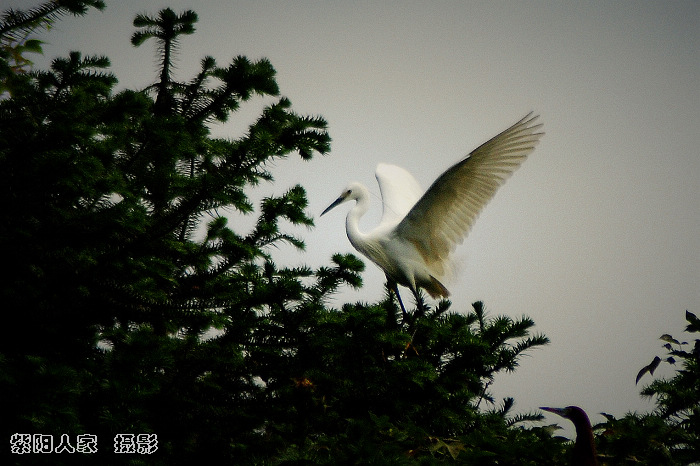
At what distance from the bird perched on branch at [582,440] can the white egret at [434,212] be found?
2.02 meters

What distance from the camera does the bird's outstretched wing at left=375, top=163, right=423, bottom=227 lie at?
20.2ft

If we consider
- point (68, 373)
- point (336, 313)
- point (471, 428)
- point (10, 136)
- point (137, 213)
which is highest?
point (10, 136)

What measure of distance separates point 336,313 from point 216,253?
69 cm

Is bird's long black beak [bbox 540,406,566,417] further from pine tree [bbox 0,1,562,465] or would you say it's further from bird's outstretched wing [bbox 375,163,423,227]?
bird's outstretched wing [bbox 375,163,423,227]

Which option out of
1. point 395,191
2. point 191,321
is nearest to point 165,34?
point 191,321

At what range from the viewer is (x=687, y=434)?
6.13 ft

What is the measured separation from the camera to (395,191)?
21.6 feet

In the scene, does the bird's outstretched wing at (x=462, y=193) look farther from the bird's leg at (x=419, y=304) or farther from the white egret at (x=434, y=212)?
the bird's leg at (x=419, y=304)

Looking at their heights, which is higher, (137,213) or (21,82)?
(21,82)

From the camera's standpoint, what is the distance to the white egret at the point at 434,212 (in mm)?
4336

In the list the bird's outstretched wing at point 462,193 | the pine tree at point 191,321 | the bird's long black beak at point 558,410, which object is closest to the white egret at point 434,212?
the bird's outstretched wing at point 462,193

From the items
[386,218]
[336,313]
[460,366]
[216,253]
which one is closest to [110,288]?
[216,253]

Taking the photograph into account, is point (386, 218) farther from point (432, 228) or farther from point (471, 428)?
point (471, 428)

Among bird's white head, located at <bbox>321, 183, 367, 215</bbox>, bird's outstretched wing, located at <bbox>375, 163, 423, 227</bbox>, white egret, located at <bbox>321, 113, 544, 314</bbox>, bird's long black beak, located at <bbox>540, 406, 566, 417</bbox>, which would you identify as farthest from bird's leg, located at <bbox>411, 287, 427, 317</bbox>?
bird's long black beak, located at <bbox>540, 406, 566, 417</bbox>
